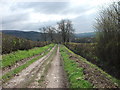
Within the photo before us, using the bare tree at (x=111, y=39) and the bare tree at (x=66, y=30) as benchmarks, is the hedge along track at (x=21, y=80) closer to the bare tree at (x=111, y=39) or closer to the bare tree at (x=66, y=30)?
the bare tree at (x=111, y=39)

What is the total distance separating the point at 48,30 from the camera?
341 ft

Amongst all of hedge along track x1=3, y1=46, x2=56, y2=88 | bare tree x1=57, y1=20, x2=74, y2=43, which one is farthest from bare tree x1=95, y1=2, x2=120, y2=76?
bare tree x1=57, y1=20, x2=74, y2=43

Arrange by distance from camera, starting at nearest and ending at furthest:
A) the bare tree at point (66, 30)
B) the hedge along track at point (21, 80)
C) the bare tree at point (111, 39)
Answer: the hedge along track at point (21, 80), the bare tree at point (111, 39), the bare tree at point (66, 30)

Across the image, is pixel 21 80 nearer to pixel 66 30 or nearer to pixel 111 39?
pixel 111 39

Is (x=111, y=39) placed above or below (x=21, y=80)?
above

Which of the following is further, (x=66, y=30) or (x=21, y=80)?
(x=66, y=30)

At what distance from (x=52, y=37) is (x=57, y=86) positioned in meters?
98.0

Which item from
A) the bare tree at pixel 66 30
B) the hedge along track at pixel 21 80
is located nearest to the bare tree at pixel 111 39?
the hedge along track at pixel 21 80

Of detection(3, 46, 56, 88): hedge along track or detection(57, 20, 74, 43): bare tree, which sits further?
detection(57, 20, 74, 43): bare tree

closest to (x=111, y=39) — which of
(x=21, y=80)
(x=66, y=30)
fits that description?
(x=21, y=80)

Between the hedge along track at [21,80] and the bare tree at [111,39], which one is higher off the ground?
the bare tree at [111,39]

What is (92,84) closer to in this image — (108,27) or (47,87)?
(47,87)

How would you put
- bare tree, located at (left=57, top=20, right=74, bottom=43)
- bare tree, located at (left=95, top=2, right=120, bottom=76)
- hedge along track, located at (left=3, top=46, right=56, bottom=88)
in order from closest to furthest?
hedge along track, located at (left=3, top=46, right=56, bottom=88) → bare tree, located at (left=95, top=2, right=120, bottom=76) → bare tree, located at (left=57, top=20, right=74, bottom=43)

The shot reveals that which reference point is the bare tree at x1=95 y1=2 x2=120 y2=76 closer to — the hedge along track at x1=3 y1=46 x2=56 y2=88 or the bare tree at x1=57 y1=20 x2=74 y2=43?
the hedge along track at x1=3 y1=46 x2=56 y2=88
